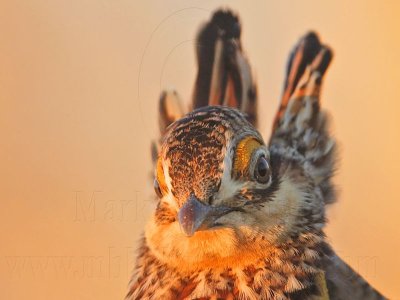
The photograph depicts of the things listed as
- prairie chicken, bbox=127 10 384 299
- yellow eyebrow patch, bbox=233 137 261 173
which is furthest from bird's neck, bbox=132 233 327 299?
yellow eyebrow patch, bbox=233 137 261 173

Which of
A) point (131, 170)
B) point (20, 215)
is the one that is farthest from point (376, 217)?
point (20, 215)

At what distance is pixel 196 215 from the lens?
679 mm

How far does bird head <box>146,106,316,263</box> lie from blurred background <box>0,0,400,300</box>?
0.16 meters

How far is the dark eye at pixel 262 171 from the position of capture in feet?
2.49

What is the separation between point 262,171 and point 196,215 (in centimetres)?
13

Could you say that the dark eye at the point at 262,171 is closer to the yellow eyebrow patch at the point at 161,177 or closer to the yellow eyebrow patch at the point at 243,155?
the yellow eyebrow patch at the point at 243,155

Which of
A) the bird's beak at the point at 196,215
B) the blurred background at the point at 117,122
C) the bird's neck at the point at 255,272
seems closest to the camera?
the bird's beak at the point at 196,215

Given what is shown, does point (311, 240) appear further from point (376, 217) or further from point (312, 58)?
point (312, 58)

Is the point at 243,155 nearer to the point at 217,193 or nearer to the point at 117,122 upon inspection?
the point at 217,193

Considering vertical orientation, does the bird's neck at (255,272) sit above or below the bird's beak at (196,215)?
below

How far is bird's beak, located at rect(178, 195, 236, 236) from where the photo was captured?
0.68 meters

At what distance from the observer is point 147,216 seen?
0.92m

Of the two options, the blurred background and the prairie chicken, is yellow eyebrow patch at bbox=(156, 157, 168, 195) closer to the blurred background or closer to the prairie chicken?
the prairie chicken

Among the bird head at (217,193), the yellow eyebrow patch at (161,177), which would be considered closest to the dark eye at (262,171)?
the bird head at (217,193)
